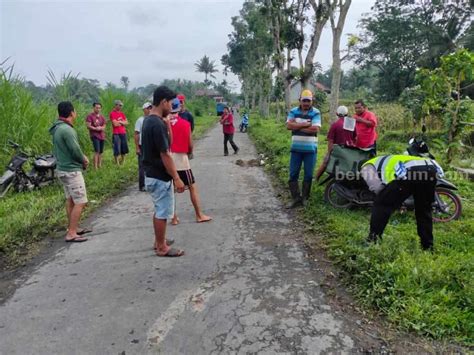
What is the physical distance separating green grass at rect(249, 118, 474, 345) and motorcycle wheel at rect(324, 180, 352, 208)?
2.09 feet

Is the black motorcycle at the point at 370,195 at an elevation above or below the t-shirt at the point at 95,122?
below

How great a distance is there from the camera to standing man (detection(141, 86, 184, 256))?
3904mm

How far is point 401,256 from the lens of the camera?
3.72 m

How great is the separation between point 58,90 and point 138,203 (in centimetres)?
597

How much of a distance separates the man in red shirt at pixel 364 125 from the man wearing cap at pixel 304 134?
1097 millimetres

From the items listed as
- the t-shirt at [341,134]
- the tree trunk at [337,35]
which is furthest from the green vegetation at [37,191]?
the tree trunk at [337,35]

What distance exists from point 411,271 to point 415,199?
0.93 m

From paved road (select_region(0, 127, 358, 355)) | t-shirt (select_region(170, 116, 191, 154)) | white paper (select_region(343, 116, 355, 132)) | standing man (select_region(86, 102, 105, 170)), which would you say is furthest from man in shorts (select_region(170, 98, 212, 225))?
standing man (select_region(86, 102, 105, 170))

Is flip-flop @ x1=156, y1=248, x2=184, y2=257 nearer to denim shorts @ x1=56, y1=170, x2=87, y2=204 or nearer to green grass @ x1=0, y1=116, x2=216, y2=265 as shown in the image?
denim shorts @ x1=56, y1=170, x2=87, y2=204

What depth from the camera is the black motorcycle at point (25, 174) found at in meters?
6.99

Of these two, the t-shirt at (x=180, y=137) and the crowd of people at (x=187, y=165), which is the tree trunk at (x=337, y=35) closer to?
the crowd of people at (x=187, y=165)

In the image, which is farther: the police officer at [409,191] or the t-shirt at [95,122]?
the t-shirt at [95,122]

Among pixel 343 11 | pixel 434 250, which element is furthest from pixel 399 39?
pixel 434 250

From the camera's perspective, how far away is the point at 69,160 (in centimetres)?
483
